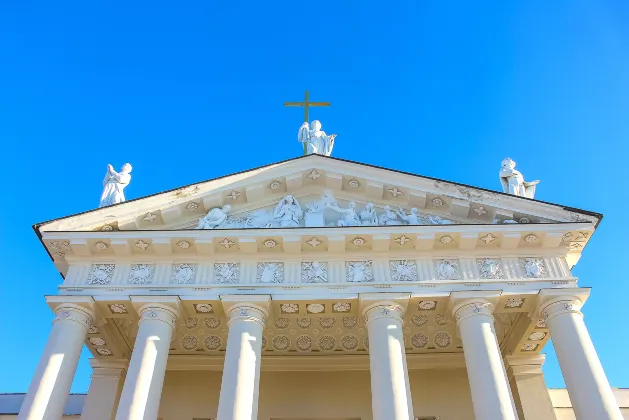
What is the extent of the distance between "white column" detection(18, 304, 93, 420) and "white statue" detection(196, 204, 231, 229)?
133 inches

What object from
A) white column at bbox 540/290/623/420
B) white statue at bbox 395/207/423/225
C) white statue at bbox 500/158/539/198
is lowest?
white column at bbox 540/290/623/420

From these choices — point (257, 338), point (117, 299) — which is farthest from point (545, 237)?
point (117, 299)

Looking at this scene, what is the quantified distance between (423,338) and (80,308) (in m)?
9.06

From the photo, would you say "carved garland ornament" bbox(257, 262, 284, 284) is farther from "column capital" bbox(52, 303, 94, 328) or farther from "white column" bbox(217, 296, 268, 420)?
"column capital" bbox(52, 303, 94, 328)

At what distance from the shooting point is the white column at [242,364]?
1173 cm

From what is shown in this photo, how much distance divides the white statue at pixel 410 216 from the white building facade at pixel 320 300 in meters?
0.08

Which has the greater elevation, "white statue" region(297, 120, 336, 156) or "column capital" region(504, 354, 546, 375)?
"white statue" region(297, 120, 336, 156)

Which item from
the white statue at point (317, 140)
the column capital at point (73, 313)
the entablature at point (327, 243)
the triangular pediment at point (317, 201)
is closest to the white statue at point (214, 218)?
the triangular pediment at point (317, 201)

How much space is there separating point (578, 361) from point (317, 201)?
23.8 ft

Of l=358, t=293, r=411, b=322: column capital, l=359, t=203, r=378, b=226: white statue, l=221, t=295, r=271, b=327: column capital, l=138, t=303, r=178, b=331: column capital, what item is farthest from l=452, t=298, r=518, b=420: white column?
l=138, t=303, r=178, b=331: column capital

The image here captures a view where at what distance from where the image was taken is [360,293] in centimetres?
1338

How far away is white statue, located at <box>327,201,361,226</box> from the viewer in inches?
581

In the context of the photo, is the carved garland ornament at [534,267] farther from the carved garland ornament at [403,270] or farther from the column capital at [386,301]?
the column capital at [386,301]

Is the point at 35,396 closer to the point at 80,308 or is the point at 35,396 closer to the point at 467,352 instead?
the point at 80,308
